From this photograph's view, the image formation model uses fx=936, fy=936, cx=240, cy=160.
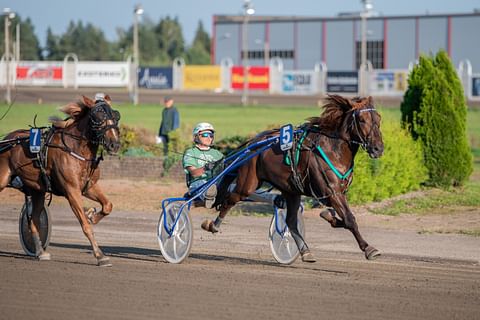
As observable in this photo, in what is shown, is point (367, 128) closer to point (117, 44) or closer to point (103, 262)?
point (103, 262)

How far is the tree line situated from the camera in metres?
91.5

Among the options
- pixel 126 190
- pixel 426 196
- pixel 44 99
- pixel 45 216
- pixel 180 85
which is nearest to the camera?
pixel 45 216

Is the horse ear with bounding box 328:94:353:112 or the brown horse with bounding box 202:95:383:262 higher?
the horse ear with bounding box 328:94:353:112

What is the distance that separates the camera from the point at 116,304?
7707mm

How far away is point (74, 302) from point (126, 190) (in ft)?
33.5

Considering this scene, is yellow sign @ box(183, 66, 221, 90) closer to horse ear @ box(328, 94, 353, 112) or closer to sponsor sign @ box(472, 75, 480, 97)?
sponsor sign @ box(472, 75, 480, 97)

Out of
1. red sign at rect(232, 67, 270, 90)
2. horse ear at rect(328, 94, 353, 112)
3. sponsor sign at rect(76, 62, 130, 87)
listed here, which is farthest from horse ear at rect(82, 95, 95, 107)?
sponsor sign at rect(76, 62, 130, 87)

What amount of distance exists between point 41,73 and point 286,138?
51649mm

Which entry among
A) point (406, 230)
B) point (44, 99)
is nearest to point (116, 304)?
point (406, 230)

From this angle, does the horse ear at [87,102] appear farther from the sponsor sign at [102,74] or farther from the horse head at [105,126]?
the sponsor sign at [102,74]

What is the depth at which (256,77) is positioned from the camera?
5641cm

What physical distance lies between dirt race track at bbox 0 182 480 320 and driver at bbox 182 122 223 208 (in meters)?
0.90

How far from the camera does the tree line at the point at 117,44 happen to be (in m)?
91.5

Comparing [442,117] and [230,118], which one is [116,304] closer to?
[442,117]
